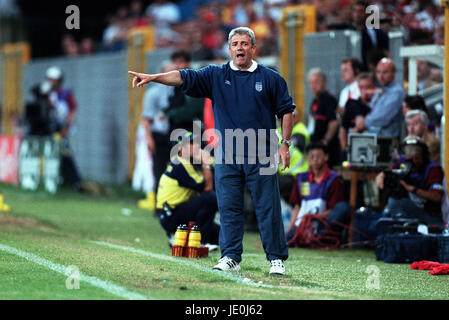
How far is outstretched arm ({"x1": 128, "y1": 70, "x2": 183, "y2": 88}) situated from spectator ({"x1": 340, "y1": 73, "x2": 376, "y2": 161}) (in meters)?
4.66

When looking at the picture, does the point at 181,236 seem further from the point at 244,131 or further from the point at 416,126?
the point at 416,126

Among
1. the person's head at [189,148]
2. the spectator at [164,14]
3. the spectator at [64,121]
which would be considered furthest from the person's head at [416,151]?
the spectator at [164,14]

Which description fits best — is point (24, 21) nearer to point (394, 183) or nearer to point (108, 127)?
point (108, 127)

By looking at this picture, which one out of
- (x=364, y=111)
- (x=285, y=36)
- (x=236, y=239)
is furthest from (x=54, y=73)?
(x=236, y=239)

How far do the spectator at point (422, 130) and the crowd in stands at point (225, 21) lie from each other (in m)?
2.11

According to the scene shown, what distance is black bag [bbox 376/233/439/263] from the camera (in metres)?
10.2

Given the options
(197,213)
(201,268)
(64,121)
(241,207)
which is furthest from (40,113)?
(241,207)

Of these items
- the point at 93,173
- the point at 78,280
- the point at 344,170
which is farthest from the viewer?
the point at 93,173

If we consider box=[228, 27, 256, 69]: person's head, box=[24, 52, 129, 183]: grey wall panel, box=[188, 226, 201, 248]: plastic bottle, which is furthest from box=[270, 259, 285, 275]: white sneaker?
box=[24, 52, 129, 183]: grey wall panel

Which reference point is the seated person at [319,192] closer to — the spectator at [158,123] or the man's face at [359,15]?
the man's face at [359,15]

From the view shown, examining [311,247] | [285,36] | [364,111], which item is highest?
[285,36]

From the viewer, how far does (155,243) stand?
1149 centimetres

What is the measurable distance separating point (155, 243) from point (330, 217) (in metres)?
2.16

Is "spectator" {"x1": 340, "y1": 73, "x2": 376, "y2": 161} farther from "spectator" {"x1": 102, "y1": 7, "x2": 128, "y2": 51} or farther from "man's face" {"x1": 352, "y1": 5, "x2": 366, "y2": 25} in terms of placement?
"spectator" {"x1": 102, "y1": 7, "x2": 128, "y2": 51}
